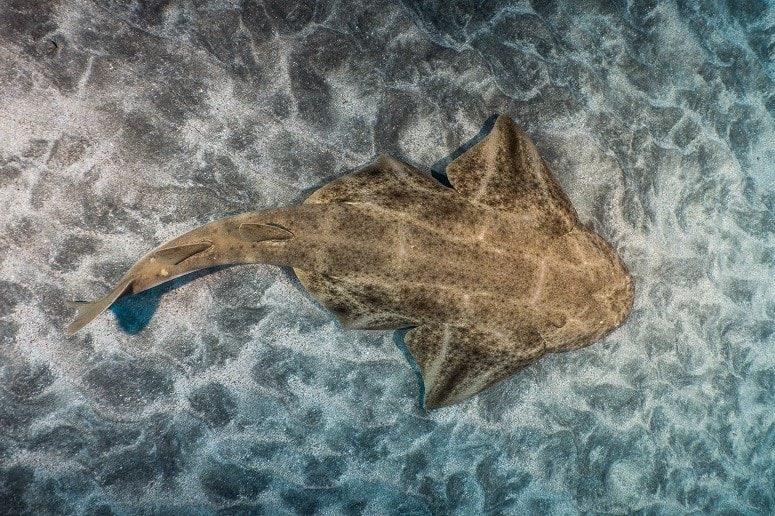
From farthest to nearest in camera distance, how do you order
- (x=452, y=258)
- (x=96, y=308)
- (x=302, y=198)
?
(x=302, y=198) < (x=452, y=258) < (x=96, y=308)

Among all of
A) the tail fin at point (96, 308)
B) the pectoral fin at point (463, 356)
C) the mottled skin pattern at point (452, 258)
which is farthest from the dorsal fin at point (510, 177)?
the tail fin at point (96, 308)

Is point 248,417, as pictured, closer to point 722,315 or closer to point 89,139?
point 89,139

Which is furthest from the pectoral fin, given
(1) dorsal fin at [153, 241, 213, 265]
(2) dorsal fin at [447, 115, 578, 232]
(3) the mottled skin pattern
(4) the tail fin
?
(4) the tail fin

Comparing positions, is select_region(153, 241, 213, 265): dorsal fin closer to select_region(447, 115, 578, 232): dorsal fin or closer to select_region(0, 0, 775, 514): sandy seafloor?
select_region(0, 0, 775, 514): sandy seafloor

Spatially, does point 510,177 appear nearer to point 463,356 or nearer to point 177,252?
point 463,356

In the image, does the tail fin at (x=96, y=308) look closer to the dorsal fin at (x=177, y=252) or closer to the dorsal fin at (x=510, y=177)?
the dorsal fin at (x=177, y=252)

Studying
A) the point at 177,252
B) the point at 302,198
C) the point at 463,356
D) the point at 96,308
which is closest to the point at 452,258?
the point at 463,356
